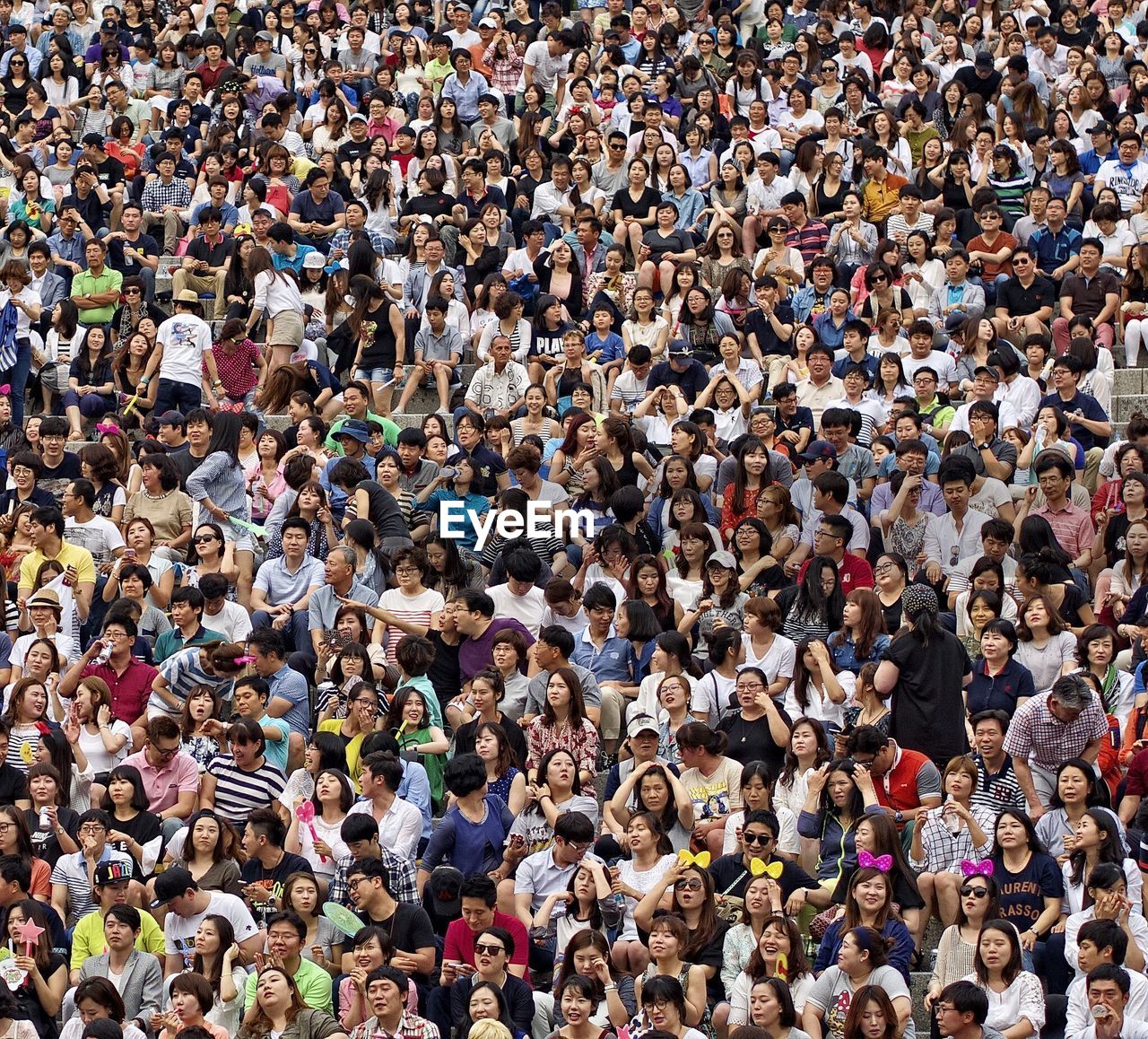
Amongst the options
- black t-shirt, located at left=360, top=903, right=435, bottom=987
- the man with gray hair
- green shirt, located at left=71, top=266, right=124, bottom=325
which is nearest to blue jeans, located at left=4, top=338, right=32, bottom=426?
green shirt, located at left=71, top=266, right=124, bottom=325

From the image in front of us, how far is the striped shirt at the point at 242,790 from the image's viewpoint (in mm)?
12797

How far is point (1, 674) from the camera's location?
45.4ft

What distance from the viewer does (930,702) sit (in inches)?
516

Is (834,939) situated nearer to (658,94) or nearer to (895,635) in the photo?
(895,635)

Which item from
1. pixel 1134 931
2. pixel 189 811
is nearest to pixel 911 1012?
pixel 1134 931

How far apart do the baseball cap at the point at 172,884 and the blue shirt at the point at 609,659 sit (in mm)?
3259

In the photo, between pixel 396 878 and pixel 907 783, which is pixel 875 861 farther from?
pixel 396 878

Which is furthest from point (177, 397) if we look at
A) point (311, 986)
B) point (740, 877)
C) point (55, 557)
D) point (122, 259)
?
point (740, 877)

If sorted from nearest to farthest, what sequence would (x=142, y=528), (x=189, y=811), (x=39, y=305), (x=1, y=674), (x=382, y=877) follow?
1. (x=382, y=877)
2. (x=189, y=811)
3. (x=1, y=674)
4. (x=142, y=528)
5. (x=39, y=305)

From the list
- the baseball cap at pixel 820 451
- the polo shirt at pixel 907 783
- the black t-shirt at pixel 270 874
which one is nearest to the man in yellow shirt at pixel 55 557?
the black t-shirt at pixel 270 874

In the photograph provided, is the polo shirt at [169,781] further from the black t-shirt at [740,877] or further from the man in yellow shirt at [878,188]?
the man in yellow shirt at [878,188]

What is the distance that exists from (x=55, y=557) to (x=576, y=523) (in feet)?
11.6

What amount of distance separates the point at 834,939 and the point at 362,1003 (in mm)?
2382

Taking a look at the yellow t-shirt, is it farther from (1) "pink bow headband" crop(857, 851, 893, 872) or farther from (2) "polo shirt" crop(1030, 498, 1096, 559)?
(2) "polo shirt" crop(1030, 498, 1096, 559)
